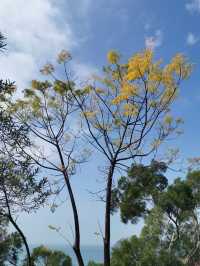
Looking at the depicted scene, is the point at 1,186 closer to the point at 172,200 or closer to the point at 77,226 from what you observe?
the point at 77,226

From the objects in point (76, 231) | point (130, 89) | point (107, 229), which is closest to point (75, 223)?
point (76, 231)

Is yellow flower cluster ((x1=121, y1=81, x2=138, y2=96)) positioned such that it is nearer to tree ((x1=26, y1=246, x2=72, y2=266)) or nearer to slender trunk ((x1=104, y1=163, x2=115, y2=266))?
slender trunk ((x1=104, y1=163, x2=115, y2=266))

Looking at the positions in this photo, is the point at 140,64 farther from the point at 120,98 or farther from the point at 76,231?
the point at 76,231

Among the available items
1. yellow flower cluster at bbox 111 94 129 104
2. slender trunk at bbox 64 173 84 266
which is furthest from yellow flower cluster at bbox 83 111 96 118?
slender trunk at bbox 64 173 84 266

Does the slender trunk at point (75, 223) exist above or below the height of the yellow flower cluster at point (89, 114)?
below

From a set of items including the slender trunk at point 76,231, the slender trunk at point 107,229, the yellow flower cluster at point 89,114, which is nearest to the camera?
the slender trunk at point 107,229

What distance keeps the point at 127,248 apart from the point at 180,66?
39.2ft

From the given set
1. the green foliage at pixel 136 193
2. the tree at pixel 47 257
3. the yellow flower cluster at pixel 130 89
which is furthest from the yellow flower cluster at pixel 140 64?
the tree at pixel 47 257

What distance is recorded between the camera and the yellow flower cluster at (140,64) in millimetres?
14242

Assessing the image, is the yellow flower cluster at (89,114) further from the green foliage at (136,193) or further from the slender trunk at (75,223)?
the green foliage at (136,193)

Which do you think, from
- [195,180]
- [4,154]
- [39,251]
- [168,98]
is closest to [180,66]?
[168,98]

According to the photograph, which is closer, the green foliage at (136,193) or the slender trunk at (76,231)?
the slender trunk at (76,231)

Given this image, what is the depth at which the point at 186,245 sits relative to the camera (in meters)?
24.4

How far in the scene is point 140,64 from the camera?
14312 millimetres
